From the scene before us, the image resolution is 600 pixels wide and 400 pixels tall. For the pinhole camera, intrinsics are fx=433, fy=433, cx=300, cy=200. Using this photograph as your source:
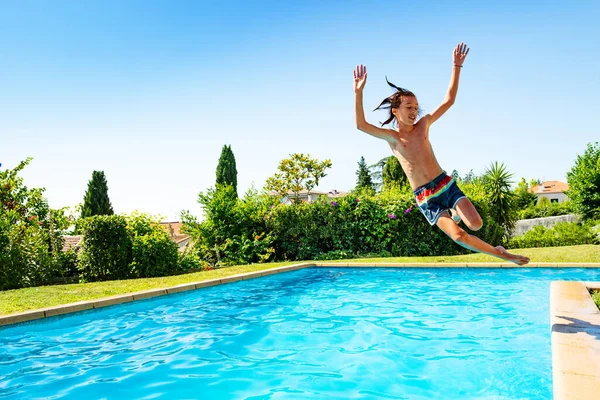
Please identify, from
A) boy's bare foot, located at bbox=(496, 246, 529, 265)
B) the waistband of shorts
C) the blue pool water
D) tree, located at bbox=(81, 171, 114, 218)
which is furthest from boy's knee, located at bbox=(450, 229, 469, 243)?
tree, located at bbox=(81, 171, 114, 218)

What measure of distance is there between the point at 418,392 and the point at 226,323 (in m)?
3.31

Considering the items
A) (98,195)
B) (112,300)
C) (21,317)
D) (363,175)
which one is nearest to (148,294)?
(112,300)

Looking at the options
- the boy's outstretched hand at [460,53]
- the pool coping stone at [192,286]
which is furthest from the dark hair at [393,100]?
the pool coping stone at [192,286]

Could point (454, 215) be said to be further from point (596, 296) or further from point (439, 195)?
point (596, 296)

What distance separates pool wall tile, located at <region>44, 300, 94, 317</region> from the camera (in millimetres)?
6413

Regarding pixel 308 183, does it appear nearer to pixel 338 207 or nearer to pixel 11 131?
pixel 338 207

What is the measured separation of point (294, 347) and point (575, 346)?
3131 mm

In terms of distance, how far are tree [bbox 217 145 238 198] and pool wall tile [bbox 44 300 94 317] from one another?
2750 cm

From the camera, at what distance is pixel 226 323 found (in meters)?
6.53

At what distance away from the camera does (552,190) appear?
67.1 metres

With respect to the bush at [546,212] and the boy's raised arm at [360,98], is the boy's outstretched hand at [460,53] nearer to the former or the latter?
the boy's raised arm at [360,98]

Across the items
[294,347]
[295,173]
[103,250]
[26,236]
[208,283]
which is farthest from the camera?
[295,173]

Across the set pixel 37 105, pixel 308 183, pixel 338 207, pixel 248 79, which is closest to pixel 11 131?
pixel 37 105

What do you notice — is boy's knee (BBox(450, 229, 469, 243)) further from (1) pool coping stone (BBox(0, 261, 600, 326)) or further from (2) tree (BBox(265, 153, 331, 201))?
(2) tree (BBox(265, 153, 331, 201))
